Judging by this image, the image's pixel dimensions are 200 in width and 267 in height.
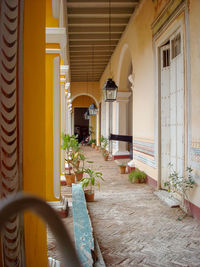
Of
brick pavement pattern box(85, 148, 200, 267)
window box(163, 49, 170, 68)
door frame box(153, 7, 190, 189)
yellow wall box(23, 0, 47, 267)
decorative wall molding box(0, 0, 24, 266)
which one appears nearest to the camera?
decorative wall molding box(0, 0, 24, 266)

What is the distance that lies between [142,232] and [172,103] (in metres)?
3.08

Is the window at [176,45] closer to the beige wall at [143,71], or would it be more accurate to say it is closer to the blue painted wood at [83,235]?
the beige wall at [143,71]

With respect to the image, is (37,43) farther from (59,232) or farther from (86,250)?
(86,250)

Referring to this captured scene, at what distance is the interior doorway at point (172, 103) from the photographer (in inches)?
209

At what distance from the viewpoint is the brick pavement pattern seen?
313 centimetres

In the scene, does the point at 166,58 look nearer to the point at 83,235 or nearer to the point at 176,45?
the point at 176,45

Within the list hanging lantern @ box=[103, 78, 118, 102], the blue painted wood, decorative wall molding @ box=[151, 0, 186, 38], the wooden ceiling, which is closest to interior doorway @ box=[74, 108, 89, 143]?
the wooden ceiling

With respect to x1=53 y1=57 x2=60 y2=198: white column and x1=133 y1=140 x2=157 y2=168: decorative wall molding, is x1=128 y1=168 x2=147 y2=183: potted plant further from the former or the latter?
x1=53 y1=57 x2=60 y2=198: white column

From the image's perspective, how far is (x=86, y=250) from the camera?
2848 millimetres

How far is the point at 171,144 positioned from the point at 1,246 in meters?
5.08

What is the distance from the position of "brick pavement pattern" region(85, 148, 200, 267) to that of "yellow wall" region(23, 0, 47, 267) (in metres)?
1.40

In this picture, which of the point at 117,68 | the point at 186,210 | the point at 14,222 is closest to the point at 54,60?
the point at 14,222

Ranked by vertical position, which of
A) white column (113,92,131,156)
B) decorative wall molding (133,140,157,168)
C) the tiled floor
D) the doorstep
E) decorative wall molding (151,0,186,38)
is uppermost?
decorative wall molding (151,0,186,38)

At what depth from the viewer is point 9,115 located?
147cm
